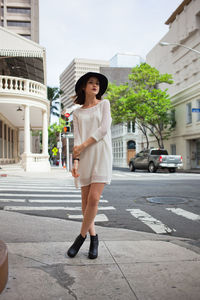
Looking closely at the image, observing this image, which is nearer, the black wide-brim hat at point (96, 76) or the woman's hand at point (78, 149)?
the woman's hand at point (78, 149)

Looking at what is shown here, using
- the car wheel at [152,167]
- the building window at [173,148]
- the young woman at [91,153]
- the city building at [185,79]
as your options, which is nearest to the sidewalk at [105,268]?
the young woman at [91,153]

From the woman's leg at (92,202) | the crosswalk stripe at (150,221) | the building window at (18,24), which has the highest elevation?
the building window at (18,24)

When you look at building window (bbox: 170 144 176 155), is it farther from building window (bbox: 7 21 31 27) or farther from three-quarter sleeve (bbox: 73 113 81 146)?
building window (bbox: 7 21 31 27)

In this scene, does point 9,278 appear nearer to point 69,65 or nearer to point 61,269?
point 61,269

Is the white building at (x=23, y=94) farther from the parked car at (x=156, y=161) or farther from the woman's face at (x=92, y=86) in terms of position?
the woman's face at (x=92, y=86)

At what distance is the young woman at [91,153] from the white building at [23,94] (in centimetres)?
→ 1751

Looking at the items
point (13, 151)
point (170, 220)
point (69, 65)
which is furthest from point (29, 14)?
point (69, 65)

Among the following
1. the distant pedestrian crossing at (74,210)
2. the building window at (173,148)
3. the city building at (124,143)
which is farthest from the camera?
the city building at (124,143)

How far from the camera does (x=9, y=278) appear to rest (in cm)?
286

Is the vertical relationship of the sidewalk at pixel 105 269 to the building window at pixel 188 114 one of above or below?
below

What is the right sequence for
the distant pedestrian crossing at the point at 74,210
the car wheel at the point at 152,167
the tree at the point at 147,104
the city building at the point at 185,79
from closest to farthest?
the distant pedestrian crossing at the point at 74,210, the car wheel at the point at 152,167, the city building at the point at 185,79, the tree at the point at 147,104

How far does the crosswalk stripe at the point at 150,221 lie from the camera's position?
5.30m

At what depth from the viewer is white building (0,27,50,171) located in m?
20.2

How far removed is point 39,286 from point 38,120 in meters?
27.4
